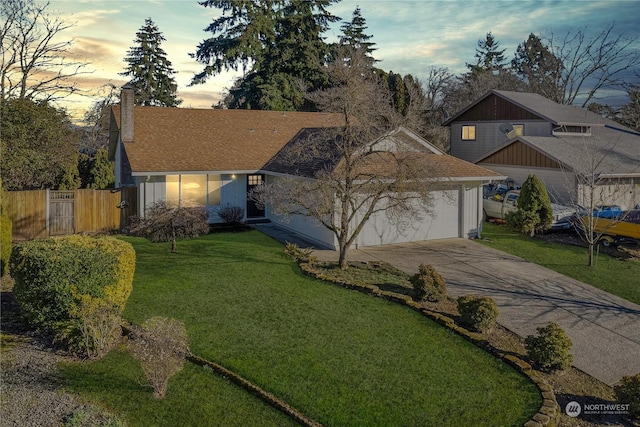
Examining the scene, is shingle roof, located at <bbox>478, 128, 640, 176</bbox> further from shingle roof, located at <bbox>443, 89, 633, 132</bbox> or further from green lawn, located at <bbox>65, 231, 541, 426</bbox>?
green lawn, located at <bbox>65, 231, 541, 426</bbox>

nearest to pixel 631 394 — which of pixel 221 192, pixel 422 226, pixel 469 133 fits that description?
pixel 422 226

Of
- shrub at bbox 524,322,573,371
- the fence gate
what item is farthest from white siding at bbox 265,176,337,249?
shrub at bbox 524,322,573,371

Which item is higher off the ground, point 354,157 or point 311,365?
point 354,157

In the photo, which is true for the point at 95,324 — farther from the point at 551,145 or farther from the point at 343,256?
the point at 551,145

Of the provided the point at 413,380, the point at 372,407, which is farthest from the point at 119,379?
the point at 413,380

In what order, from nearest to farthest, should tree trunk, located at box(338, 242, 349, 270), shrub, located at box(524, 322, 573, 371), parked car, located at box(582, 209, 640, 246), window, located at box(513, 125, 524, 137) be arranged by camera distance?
shrub, located at box(524, 322, 573, 371) → tree trunk, located at box(338, 242, 349, 270) → parked car, located at box(582, 209, 640, 246) → window, located at box(513, 125, 524, 137)

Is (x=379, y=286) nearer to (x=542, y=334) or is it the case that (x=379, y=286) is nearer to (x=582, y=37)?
(x=542, y=334)

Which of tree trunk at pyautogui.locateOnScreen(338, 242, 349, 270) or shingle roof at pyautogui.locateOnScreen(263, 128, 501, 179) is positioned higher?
shingle roof at pyautogui.locateOnScreen(263, 128, 501, 179)
